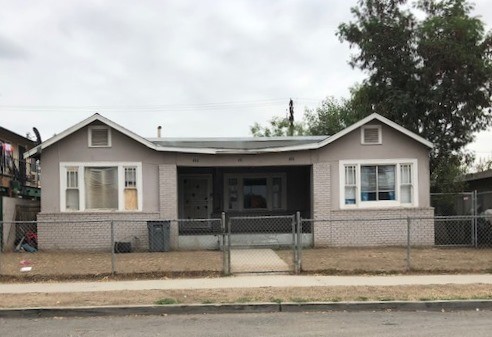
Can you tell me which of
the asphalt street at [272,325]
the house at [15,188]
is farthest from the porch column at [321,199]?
the asphalt street at [272,325]

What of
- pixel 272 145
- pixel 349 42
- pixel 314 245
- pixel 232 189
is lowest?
Answer: pixel 314 245

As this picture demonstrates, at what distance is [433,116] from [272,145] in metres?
5.74

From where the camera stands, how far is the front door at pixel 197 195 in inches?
835

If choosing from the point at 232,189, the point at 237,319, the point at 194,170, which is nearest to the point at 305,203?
the point at 232,189

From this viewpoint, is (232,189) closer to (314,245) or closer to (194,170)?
(194,170)

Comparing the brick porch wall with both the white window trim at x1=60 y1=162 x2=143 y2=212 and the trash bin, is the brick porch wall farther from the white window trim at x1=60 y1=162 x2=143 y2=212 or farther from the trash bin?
the white window trim at x1=60 y1=162 x2=143 y2=212

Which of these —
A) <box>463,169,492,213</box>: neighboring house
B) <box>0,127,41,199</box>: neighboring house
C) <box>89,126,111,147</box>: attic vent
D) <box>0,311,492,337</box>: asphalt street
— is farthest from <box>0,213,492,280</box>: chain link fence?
<box>0,311,492,337</box>: asphalt street

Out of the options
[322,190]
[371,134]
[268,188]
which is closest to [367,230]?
[322,190]

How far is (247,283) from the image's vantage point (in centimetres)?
1086

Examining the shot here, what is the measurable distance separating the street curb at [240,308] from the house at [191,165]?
9036 millimetres

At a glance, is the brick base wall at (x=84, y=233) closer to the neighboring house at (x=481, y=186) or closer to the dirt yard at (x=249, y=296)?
the dirt yard at (x=249, y=296)

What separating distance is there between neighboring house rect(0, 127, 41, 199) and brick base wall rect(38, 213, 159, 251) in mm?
4883

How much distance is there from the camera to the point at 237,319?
27.1 feet

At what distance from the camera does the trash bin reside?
17203mm
